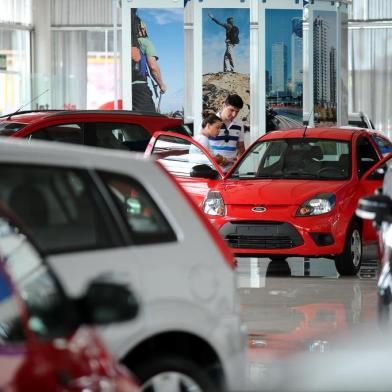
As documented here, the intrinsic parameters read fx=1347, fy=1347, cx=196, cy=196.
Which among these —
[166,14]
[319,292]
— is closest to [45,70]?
[166,14]

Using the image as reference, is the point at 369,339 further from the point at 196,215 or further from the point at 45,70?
the point at 45,70

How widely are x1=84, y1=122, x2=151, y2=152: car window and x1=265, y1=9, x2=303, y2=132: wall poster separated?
14.7 ft

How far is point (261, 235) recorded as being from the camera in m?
12.8

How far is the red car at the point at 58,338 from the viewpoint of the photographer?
12.0ft

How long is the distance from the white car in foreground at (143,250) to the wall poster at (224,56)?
13.8 m

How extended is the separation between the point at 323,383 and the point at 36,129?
11442 mm

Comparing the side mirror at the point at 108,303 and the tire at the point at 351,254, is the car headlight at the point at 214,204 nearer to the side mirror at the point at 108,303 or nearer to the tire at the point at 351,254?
the tire at the point at 351,254

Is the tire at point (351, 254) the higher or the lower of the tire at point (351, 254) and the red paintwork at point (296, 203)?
the lower

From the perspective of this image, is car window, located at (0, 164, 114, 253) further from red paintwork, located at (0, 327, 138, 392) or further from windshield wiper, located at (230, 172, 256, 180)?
windshield wiper, located at (230, 172, 256, 180)

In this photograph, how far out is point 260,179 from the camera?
539 inches

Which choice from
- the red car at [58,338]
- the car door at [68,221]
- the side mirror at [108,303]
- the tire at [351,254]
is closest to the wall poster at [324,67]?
the tire at [351,254]

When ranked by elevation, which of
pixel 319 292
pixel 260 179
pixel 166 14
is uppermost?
pixel 166 14

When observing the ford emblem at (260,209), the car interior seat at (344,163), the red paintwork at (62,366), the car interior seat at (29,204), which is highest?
the car interior seat at (29,204)

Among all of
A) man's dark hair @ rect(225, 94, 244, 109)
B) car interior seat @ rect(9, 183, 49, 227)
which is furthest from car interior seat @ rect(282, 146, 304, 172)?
car interior seat @ rect(9, 183, 49, 227)
